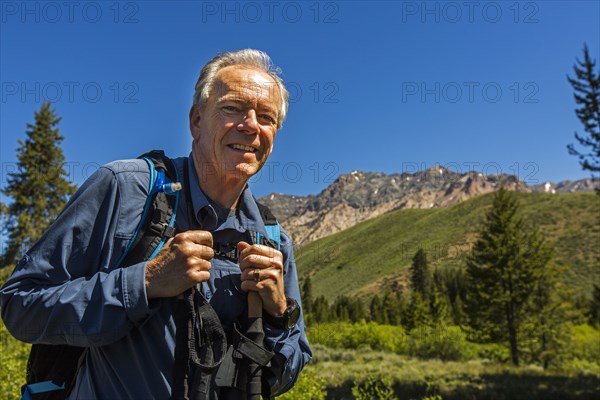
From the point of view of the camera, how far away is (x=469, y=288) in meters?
32.5

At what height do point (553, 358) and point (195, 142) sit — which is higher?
point (195, 142)

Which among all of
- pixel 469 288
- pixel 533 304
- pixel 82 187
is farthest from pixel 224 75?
pixel 533 304

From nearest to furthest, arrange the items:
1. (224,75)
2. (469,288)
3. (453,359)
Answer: (224,75)
(469,288)
(453,359)

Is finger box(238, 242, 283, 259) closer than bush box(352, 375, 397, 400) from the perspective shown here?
Yes

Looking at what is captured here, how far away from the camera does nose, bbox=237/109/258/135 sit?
2.18m

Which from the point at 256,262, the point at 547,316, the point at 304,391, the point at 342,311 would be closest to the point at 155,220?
the point at 256,262

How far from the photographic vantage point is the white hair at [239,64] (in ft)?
7.48

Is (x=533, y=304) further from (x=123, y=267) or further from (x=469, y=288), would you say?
(x=123, y=267)

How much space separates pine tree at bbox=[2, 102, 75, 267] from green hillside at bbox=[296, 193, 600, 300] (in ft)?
211

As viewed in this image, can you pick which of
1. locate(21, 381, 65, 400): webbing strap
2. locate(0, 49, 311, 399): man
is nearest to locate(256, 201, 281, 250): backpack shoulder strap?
locate(0, 49, 311, 399): man

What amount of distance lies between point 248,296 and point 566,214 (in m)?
136

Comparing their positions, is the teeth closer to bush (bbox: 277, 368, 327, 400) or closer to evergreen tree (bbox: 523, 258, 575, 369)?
bush (bbox: 277, 368, 327, 400)

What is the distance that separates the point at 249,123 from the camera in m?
2.19

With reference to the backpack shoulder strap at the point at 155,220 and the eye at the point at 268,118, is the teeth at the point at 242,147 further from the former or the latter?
the backpack shoulder strap at the point at 155,220
